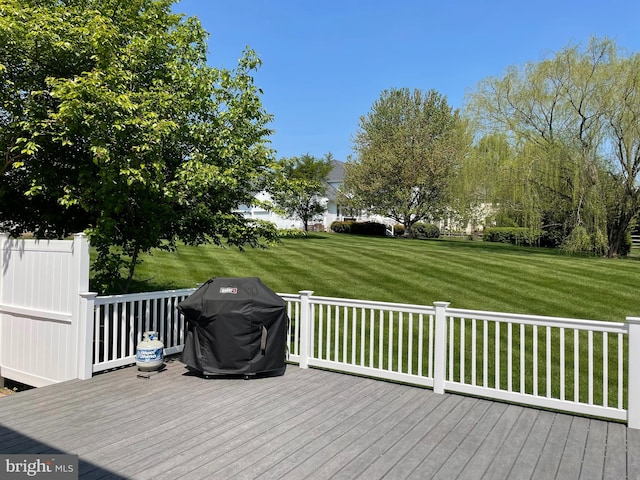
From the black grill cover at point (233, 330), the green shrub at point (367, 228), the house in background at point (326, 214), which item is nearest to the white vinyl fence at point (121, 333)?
the black grill cover at point (233, 330)

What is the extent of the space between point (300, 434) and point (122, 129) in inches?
144

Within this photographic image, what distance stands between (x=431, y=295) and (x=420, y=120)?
756 inches

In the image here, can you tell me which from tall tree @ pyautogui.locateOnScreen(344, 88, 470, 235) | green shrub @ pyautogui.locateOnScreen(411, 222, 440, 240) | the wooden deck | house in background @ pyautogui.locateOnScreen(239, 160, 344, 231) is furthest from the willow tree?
house in background @ pyautogui.locateOnScreen(239, 160, 344, 231)

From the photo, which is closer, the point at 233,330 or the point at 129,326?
the point at 233,330

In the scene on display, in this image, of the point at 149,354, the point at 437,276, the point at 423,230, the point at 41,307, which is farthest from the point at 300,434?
the point at 423,230

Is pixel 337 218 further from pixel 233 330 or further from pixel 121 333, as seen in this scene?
pixel 233 330

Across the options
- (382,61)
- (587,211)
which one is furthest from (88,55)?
(587,211)

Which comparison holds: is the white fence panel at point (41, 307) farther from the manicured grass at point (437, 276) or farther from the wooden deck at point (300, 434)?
the manicured grass at point (437, 276)

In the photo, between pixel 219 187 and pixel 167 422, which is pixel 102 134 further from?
pixel 167 422

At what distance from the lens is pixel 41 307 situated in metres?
4.80

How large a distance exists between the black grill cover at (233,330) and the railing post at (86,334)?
92 cm

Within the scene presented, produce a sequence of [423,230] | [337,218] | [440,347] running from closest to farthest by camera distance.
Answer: [440,347] < [423,230] < [337,218]

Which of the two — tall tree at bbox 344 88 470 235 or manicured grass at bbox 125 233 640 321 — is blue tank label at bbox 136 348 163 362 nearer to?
manicured grass at bbox 125 233 640 321

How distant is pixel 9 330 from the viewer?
5.14 m
